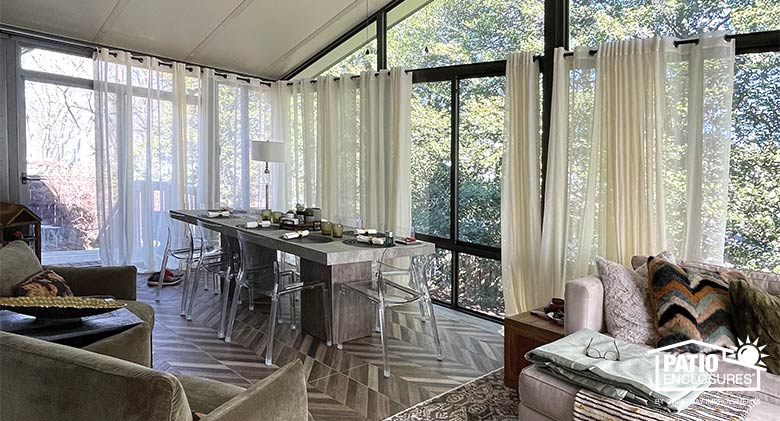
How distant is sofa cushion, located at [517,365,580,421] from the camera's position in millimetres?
2027

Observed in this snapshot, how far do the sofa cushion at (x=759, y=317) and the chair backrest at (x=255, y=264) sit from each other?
2.62 metres

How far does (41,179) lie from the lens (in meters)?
4.78

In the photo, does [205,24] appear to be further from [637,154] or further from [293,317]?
[637,154]

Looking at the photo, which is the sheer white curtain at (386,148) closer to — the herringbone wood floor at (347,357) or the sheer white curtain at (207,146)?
the herringbone wood floor at (347,357)

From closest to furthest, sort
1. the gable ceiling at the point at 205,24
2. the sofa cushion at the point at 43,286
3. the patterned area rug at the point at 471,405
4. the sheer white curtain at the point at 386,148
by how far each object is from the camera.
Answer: the sofa cushion at the point at 43,286
the patterned area rug at the point at 471,405
the gable ceiling at the point at 205,24
the sheer white curtain at the point at 386,148

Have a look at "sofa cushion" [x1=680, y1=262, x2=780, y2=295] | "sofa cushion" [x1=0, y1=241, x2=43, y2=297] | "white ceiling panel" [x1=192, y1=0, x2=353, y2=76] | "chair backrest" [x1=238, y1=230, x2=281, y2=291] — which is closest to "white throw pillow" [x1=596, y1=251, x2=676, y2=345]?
"sofa cushion" [x1=680, y1=262, x2=780, y2=295]

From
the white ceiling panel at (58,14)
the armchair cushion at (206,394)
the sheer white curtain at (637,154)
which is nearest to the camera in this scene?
the armchair cushion at (206,394)

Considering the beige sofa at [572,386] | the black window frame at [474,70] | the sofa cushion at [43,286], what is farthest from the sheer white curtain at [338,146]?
the beige sofa at [572,386]

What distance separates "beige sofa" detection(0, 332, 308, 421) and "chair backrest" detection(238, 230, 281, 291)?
2061 millimetres

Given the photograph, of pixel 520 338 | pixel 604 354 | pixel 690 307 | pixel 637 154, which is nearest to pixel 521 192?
pixel 637 154

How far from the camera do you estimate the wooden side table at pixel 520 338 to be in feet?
8.92

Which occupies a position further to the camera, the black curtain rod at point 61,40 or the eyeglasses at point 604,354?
the black curtain rod at point 61,40

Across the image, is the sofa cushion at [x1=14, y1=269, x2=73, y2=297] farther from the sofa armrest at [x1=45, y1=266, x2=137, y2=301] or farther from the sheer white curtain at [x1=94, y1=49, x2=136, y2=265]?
the sheer white curtain at [x1=94, y1=49, x2=136, y2=265]

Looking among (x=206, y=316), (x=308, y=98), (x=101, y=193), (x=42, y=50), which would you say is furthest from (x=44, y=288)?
(x=308, y=98)
